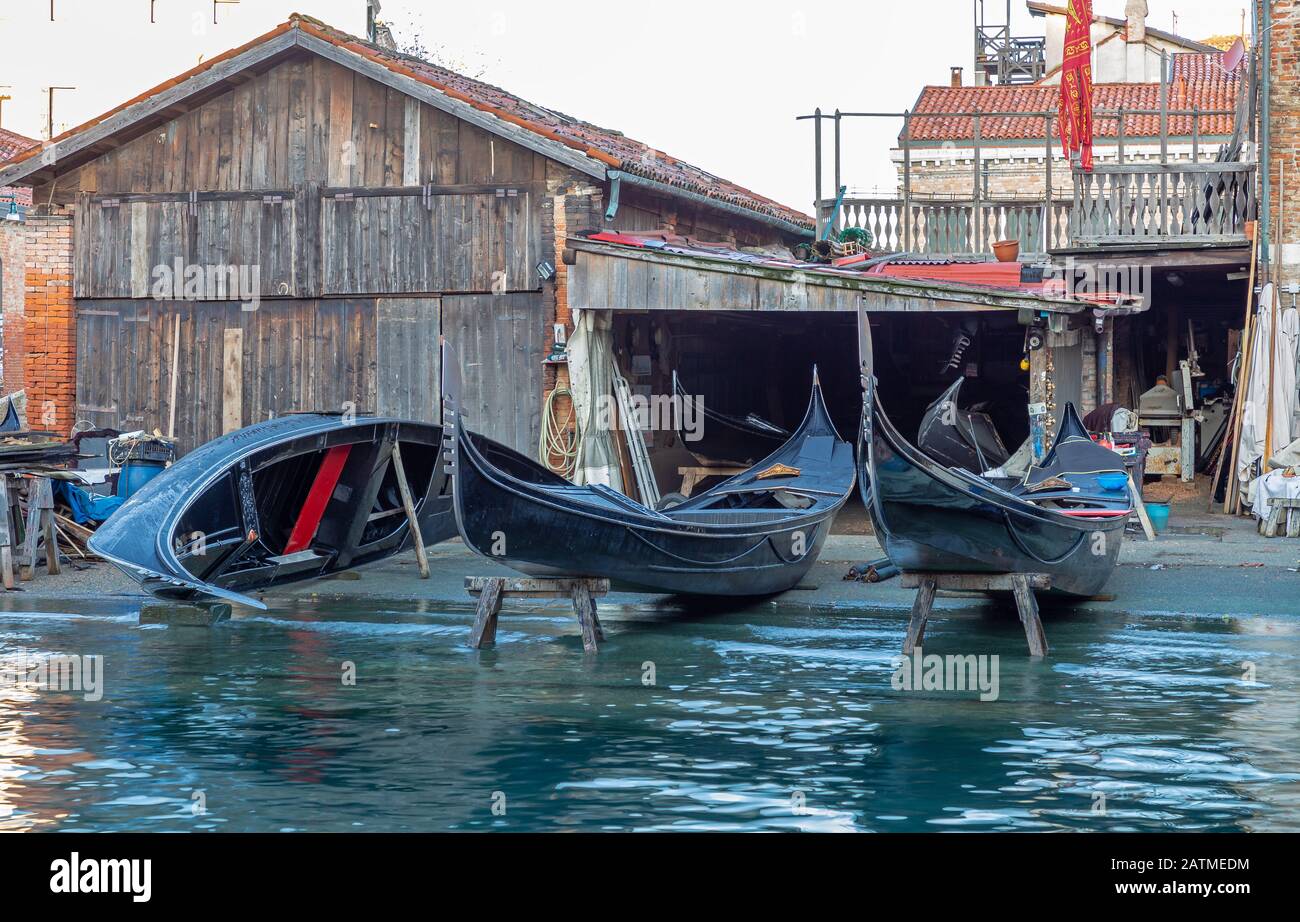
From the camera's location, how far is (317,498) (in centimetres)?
1223

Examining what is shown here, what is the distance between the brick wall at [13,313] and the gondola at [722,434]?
286 inches

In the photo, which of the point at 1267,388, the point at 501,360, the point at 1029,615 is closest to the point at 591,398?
the point at 501,360

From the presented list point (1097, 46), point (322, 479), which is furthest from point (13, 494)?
point (1097, 46)

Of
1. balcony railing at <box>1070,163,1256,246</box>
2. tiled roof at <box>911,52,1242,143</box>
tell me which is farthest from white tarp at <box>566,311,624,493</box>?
tiled roof at <box>911,52,1242,143</box>

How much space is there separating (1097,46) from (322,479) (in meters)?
31.6

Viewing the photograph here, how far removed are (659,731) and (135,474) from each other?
7874mm

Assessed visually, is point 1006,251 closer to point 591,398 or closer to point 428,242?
point 591,398

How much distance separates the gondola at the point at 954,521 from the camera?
30.8 feet

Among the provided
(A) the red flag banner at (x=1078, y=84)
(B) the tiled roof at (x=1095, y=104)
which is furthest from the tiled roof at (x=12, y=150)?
(B) the tiled roof at (x=1095, y=104)

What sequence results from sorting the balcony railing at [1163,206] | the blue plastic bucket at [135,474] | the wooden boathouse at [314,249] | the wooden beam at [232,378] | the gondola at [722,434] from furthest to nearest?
the gondola at [722,434], the balcony railing at [1163,206], the wooden beam at [232,378], the wooden boathouse at [314,249], the blue plastic bucket at [135,474]

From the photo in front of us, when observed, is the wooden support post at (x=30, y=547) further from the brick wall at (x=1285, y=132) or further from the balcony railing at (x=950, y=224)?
the brick wall at (x=1285, y=132)

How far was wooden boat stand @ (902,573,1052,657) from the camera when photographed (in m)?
9.76
